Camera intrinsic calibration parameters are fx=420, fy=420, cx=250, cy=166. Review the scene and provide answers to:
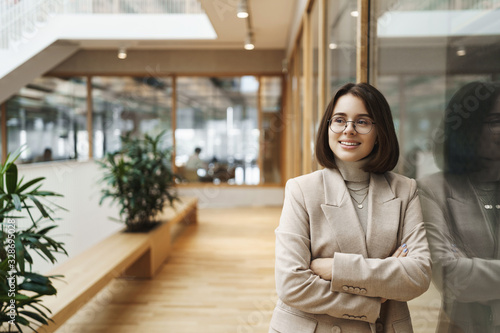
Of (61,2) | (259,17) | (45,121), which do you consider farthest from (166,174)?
(45,121)

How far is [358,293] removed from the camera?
112 cm

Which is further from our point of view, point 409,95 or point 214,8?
point 214,8

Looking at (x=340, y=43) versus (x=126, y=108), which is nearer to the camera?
(x=340, y=43)

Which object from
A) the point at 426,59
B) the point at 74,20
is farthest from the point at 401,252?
the point at 74,20

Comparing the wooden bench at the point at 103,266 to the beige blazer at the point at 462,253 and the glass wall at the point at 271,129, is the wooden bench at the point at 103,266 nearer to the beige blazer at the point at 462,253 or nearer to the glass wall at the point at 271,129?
the beige blazer at the point at 462,253

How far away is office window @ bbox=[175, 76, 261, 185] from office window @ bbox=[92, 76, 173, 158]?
1.18ft

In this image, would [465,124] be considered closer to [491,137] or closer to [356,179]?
[491,137]

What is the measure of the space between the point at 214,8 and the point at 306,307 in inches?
223

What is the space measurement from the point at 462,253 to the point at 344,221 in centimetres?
33

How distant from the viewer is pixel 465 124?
1.17 meters

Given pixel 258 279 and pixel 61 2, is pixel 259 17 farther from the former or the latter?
pixel 258 279

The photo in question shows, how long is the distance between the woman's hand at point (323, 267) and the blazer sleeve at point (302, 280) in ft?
0.05

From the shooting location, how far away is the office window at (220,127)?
30.1 feet

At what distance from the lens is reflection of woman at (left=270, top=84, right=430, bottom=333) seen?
3.66 ft
